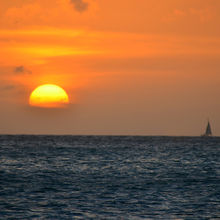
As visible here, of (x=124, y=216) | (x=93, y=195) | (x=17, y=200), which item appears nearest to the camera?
(x=124, y=216)

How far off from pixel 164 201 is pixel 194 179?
16.8m

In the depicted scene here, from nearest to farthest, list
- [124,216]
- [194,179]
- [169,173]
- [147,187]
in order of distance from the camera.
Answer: [124,216] < [147,187] < [194,179] < [169,173]

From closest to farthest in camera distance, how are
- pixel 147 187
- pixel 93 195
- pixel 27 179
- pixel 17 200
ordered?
pixel 17 200, pixel 93 195, pixel 147 187, pixel 27 179

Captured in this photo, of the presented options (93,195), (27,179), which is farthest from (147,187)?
(27,179)

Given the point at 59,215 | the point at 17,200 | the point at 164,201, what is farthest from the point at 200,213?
the point at 17,200

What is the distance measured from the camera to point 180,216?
31.0 meters

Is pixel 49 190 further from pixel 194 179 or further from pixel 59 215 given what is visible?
pixel 194 179

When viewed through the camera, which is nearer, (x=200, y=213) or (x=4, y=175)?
(x=200, y=213)

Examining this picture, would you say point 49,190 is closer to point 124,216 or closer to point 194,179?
point 124,216

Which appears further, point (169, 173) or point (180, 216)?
point (169, 173)

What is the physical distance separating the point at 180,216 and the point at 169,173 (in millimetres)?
28470

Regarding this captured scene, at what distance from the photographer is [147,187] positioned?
147 ft

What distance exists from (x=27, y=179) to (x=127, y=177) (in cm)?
1047

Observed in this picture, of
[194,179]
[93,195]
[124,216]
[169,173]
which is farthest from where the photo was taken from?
[169,173]
